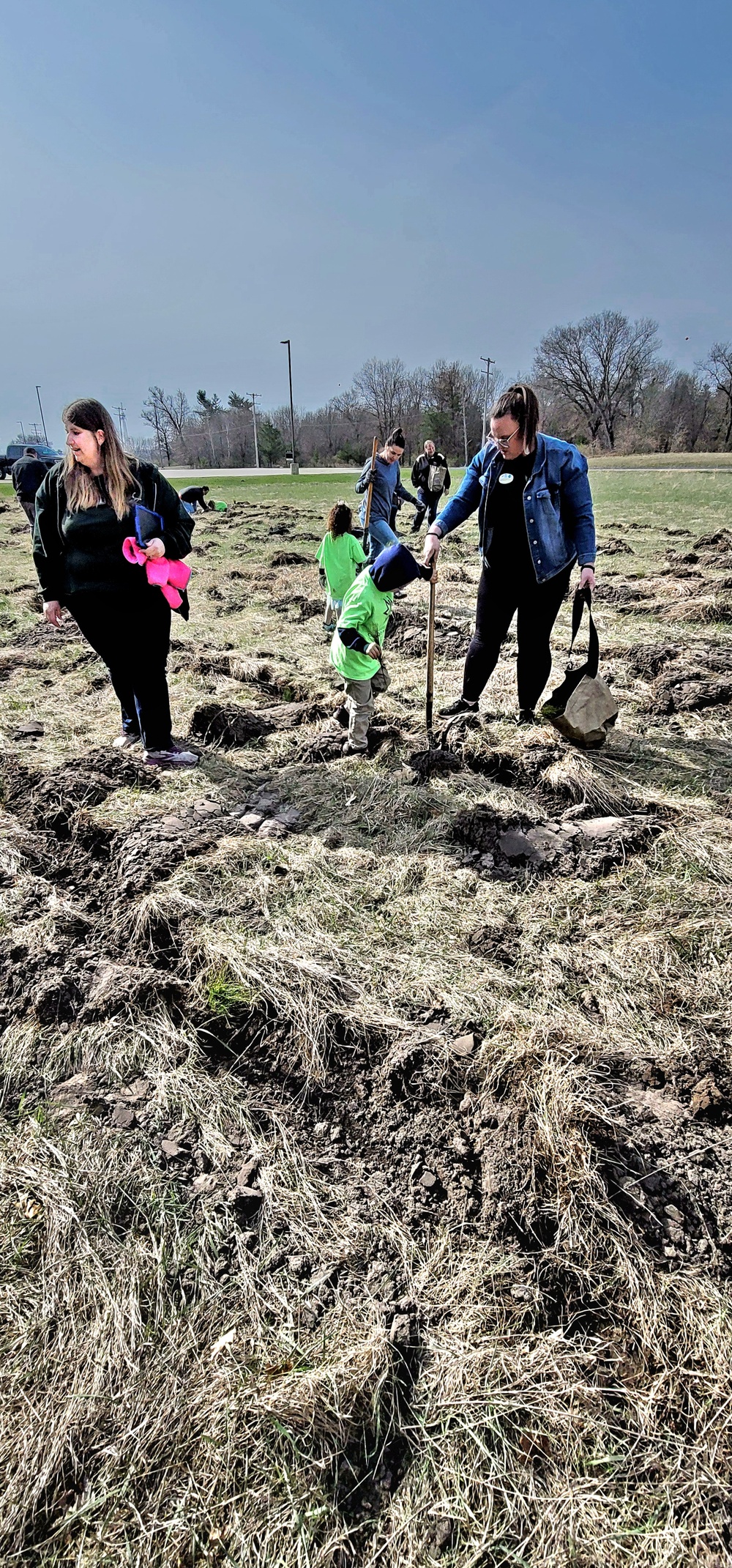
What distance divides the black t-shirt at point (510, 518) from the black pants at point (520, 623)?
69 mm

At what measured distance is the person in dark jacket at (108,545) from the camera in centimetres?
333

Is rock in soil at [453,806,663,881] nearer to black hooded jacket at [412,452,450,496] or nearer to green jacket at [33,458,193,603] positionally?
green jacket at [33,458,193,603]

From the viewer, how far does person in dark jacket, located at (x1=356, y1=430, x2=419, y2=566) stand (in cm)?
632

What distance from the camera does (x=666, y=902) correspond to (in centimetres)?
263

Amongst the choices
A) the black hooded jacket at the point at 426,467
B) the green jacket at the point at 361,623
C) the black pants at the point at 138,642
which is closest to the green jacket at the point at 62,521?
the black pants at the point at 138,642

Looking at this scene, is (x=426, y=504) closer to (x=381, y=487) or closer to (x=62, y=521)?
(x=381, y=487)

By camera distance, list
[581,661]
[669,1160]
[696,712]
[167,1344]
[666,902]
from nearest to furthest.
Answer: [167,1344] < [669,1160] < [666,902] < [696,712] < [581,661]

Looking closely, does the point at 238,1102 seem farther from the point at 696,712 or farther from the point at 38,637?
the point at 38,637

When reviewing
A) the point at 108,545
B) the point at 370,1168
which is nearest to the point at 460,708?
the point at 108,545

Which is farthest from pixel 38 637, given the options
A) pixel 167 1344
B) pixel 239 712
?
pixel 167 1344

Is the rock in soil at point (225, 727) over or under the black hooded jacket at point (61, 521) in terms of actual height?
under

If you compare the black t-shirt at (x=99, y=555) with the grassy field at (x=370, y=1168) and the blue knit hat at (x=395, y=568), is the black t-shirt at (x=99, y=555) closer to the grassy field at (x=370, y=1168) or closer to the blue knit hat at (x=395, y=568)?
the grassy field at (x=370, y=1168)

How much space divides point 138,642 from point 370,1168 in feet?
9.57

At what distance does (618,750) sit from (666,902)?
148 cm
